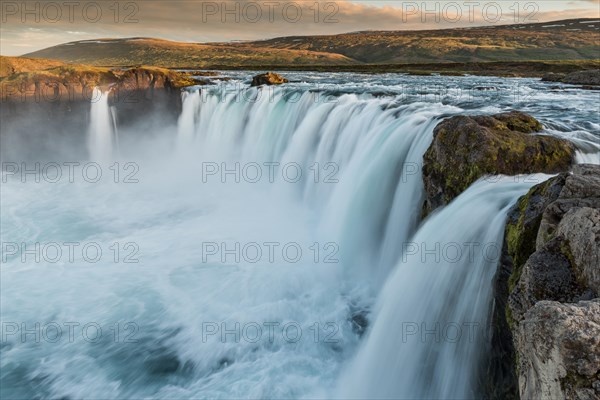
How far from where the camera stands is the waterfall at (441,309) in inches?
204

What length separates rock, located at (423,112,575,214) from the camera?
6902mm

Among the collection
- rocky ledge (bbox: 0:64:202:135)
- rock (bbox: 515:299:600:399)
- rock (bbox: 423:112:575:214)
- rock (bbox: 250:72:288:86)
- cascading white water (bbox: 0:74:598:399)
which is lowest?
cascading white water (bbox: 0:74:598:399)

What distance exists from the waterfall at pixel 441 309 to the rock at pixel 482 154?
394mm

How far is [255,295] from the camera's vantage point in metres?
9.62

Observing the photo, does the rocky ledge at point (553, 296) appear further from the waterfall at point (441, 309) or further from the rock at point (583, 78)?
the rock at point (583, 78)

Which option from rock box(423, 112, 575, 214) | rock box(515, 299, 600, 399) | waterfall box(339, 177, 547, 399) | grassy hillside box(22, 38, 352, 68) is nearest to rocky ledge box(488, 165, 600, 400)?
rock box(515, 299, 600, 399)

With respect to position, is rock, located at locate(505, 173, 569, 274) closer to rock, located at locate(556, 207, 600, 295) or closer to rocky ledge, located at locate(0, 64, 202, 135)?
rock, located at locate(556, 207, 600, 295)

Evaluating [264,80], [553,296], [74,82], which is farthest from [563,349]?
[264,80]

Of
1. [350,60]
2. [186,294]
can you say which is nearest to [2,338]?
[186,294]

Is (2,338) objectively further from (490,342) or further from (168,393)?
(490,342)

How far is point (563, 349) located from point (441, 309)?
371 cm

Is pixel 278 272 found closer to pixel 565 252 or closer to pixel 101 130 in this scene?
pixel 565 252

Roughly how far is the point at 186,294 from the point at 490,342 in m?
7.15

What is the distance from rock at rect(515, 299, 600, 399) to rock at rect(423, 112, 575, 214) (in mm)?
4863
